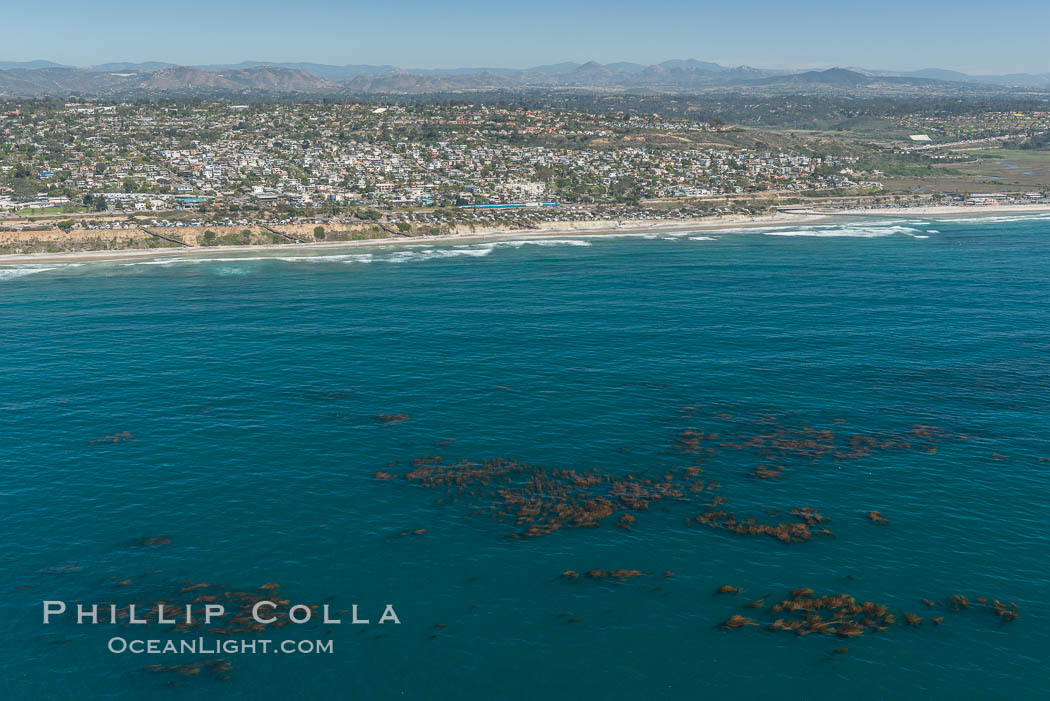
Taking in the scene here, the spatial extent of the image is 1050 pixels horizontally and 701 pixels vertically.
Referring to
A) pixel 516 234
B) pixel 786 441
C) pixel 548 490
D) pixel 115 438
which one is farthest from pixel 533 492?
pixel 516 234

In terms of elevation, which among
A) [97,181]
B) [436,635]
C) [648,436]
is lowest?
[436,635]

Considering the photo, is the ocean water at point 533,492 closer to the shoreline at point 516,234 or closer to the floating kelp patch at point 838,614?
the floating kelp patch at point 838,614

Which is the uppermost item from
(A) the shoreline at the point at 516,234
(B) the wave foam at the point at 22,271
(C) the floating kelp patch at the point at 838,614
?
(A) the shoreline at the point at 516,234

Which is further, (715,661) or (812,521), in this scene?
(812,521)

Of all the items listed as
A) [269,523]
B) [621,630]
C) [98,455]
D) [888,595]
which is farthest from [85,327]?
[888,595]

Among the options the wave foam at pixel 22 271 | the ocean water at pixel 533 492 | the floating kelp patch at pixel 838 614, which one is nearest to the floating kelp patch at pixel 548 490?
the ocean water at pixel 533 492

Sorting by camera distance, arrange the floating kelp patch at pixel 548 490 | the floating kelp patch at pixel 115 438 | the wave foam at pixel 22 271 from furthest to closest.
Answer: the wave foam at pixel 22 271 → the floating kelp patch at pixel 115 438 → the floating kelp patch at pixel 548 490

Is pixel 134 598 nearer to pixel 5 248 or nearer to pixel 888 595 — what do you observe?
pixel 888 595

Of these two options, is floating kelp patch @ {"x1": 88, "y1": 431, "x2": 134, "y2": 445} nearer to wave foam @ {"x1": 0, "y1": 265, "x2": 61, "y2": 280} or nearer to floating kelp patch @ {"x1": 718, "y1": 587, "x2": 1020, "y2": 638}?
floating kelp patch @ {"x1": 718, "y1": 587, "x2": 1020, "y2": 638}

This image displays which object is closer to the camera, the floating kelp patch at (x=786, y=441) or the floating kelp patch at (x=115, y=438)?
the floating kelp patch at (x=786, y=441)
